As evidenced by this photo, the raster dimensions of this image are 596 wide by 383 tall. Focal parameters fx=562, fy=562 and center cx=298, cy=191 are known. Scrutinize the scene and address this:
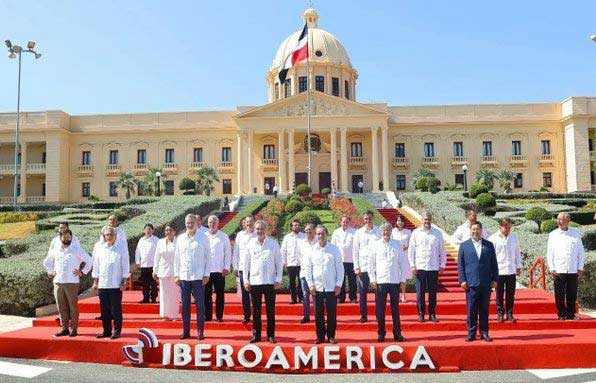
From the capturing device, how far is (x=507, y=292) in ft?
33.3

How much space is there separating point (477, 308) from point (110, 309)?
6012mm

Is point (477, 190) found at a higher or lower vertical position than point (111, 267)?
higher

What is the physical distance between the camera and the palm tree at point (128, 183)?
164ft

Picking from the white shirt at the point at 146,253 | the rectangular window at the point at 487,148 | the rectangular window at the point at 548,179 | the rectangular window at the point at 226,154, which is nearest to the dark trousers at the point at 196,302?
the white shirt at the point at 146,253

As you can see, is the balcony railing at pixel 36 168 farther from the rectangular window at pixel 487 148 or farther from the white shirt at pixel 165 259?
the white shirt at pixel 165 259

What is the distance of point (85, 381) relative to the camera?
764 centimetres

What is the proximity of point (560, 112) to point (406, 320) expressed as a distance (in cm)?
4728

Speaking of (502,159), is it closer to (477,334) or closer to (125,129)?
(125,129)

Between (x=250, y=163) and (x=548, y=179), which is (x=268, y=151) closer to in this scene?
(x=250, y=163)

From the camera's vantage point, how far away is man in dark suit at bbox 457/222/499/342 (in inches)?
348

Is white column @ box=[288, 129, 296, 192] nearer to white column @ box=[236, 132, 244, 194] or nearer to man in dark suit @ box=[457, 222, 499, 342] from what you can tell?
white column @ box=[236, 132, 244, 194]

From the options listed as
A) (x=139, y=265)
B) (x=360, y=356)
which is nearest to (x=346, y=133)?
(x=139, y=265)

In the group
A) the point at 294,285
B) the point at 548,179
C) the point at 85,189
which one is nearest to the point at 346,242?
the point at 294,285

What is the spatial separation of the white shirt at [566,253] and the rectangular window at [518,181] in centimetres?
4252
